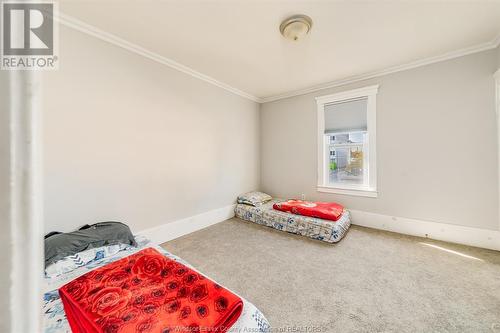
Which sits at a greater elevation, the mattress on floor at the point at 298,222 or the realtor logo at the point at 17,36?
the realtor logo at the point at 17,36

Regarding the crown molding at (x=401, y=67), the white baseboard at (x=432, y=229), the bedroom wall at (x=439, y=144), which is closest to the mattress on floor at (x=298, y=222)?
the white baseboard at (x=432, y=229)

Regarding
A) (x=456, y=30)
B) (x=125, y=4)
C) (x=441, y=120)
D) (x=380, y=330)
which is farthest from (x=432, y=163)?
(x=125, y=4)

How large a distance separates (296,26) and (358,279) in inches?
102

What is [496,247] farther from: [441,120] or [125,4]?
[125,4]

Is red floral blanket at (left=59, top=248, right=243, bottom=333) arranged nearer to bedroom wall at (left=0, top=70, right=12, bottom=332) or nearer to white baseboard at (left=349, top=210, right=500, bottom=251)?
bedroom wall at (left=0, top=70, right=12, bottom=332)

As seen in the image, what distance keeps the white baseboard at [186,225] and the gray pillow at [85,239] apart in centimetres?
54

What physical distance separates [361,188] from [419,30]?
2217 millimetres

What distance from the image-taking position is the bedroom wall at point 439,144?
95.8 inches

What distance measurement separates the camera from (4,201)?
248mm

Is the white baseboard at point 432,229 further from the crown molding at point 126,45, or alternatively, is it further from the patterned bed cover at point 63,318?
the crown molding at point 126,45

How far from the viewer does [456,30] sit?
7.09 ft

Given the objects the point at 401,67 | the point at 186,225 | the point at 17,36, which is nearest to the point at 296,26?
the point at 401,67

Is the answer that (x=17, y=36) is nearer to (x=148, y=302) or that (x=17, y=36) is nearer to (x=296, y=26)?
(x=148, y=302)

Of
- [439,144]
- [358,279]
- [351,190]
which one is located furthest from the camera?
[351,190]
